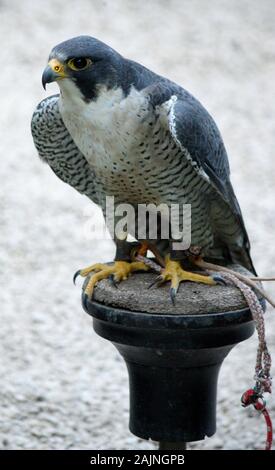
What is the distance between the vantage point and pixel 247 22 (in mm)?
7570

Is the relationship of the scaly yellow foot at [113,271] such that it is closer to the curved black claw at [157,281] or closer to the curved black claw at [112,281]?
the curved black claw at [112,281]

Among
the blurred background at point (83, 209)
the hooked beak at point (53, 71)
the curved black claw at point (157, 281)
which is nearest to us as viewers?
the hooked beak at point (53, 71)

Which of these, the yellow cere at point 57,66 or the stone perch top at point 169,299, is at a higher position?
the yellow cere at point 57,66

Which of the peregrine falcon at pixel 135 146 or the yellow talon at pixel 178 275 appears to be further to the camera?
the yellow talon at pixel 178 275

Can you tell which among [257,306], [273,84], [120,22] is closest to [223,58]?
[273,84]

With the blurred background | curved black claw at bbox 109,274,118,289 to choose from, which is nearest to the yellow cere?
curved black claw at bbox 109,274,118,289

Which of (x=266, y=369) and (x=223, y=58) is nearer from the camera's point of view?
(x=266, y=369)

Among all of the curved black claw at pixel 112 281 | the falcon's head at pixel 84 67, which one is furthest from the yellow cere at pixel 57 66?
the curved black claw at pixel 112 281

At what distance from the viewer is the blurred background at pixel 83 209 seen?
3504mm

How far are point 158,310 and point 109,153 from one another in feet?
1.53

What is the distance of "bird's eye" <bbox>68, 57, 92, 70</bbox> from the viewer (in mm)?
1963

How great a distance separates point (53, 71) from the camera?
195 cm

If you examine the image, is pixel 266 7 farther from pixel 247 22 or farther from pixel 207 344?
pixel 207 344

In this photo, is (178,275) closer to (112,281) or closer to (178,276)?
(178,276)
